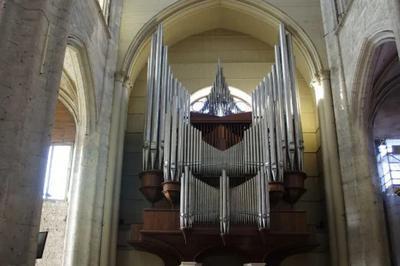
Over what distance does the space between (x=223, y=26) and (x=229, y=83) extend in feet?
6.48

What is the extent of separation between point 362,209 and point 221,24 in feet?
24.4

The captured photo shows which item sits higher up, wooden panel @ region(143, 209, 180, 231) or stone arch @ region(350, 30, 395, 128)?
stone arch @ region(350, 30, 395, 128)

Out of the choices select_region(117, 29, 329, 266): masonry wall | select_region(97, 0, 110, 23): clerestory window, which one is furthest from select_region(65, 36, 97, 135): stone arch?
select_region(117, 29, 329, 266): masonry wall

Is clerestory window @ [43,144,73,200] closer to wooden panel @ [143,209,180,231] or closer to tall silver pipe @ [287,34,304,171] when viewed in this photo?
wooden panel @ [143,209,180,231]

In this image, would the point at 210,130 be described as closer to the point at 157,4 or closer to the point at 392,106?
the point at 157,4

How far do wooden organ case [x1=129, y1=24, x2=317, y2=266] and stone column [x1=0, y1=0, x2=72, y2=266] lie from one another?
3.88 metres

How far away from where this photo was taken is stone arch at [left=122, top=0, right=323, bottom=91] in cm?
1236

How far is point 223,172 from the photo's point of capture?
31.5ft

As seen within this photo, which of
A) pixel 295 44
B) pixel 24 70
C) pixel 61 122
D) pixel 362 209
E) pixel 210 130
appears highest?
pixel 295 44

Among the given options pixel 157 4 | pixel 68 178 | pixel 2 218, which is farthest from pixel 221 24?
pixel 2 218

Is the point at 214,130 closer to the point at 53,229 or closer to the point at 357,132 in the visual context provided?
the point at 357,132

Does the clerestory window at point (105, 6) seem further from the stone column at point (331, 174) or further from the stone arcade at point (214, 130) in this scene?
the stone column at point (331, 174)

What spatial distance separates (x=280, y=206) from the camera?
36.8 feet

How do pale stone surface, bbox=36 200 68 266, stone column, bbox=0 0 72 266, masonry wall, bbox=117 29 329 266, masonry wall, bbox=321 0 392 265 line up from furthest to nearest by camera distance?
pale stone surface, bbox=36 200 68 266
masonry wall, bbox=117 29 329 266
masonry wall, bbox=321 0 392 265
stone column, bbox=0 0 72 266
